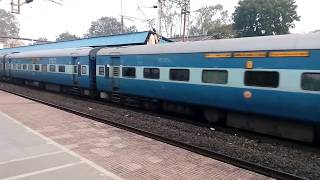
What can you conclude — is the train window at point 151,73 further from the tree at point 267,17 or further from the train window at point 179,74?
the tree at point 267,17

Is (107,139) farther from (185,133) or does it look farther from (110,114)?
(110,114)

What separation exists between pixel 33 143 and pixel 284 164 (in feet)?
21.6

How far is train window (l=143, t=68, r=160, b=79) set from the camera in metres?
16.5

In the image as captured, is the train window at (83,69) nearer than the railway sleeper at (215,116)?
No

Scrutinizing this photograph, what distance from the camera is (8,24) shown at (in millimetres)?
155125

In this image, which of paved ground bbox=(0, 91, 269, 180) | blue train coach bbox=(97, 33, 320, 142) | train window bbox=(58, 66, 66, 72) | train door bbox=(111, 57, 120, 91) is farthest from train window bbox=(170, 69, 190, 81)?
train window bbox=(58, 66, 66, 72)

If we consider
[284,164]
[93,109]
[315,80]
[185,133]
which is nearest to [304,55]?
[315,80]

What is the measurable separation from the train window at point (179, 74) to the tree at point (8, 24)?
147746mm

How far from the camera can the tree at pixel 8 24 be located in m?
151

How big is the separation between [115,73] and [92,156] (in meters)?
10.6

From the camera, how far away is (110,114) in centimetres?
1691

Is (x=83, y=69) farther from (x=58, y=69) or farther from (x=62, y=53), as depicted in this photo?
(x=58, y=69)

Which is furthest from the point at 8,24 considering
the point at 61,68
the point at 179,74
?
the point at 179,74

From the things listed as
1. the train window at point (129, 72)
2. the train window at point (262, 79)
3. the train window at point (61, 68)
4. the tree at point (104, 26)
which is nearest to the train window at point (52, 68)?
the train window at point (61, 68)
